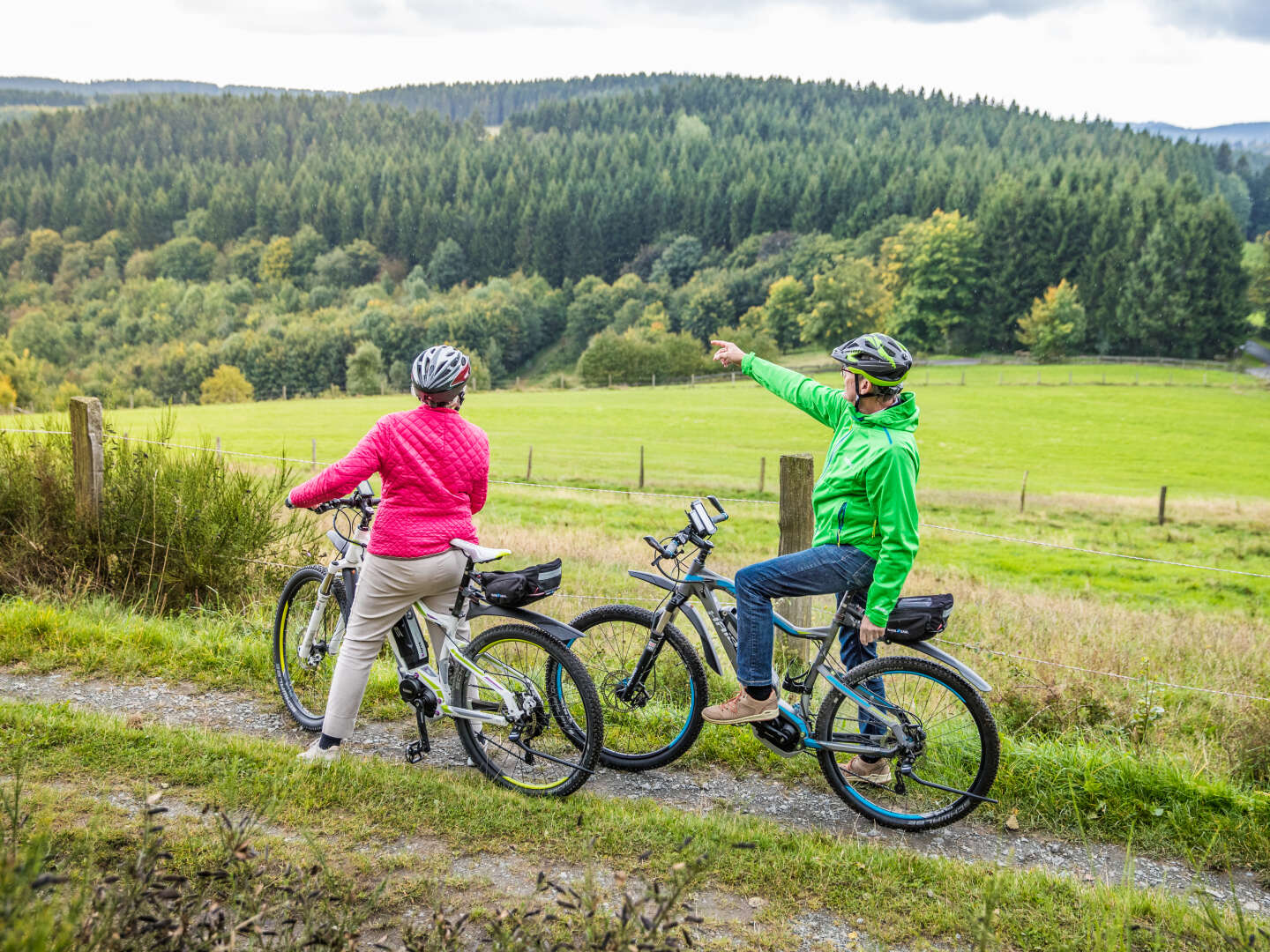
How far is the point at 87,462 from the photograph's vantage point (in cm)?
798

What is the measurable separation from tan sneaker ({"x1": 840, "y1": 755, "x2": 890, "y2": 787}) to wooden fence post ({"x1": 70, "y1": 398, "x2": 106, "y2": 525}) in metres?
6.69

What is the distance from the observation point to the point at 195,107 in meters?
182

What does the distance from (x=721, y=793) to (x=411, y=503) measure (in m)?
2.28

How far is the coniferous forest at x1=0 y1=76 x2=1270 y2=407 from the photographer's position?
87.8 meters

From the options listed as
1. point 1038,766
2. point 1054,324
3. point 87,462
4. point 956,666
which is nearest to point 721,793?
point 956,666

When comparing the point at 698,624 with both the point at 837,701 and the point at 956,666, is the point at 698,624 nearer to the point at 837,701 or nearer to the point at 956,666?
the point at 837,701

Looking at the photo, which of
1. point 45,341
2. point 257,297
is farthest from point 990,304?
point 45,341

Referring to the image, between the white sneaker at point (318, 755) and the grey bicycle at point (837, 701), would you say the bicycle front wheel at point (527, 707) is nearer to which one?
the grey bicycle at point (837, 701)

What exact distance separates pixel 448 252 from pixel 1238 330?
313ft

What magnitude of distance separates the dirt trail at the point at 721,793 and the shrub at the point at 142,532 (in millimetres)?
1635

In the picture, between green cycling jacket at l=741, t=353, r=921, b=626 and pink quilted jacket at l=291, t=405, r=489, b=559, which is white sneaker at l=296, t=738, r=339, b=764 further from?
green cycling jacket at l=741, t=353, r=921, b=626

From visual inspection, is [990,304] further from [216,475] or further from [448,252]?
[216,475]

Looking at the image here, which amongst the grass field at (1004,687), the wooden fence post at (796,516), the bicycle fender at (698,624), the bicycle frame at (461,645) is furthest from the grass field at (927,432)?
the bicycle fender at (698,624)

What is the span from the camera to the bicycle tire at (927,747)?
455 cm
